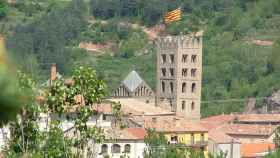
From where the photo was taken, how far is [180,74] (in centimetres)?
9212

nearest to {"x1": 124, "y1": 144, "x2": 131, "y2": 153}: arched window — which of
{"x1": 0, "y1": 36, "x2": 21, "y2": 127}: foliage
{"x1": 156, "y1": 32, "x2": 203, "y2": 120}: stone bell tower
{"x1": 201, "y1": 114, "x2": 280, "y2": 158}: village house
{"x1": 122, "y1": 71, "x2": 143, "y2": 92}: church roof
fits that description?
{"x1": 201, "y1": 114, "x2": 280, "y2": 158}: village house

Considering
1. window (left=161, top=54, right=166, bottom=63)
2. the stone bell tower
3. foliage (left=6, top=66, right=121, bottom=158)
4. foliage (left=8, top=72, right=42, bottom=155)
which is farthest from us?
window (left=161, top=54, right=166, bottom=63)

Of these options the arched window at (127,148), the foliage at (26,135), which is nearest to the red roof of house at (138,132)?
the arched window at (127,148)

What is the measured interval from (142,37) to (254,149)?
70341mm

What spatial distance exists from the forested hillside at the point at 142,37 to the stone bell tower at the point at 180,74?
45.5 feet

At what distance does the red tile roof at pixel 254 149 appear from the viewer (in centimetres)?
7525

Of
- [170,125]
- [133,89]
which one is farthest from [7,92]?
[133,89]

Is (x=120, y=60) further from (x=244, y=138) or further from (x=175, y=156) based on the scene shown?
(x=175, y=156)

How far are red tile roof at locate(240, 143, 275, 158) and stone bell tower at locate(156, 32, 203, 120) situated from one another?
952 centimetres

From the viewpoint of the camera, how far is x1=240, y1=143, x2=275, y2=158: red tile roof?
75.2 m

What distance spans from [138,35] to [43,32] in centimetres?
1148

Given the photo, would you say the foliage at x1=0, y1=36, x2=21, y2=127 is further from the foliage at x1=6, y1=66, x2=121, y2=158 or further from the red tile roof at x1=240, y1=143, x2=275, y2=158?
the red tile roof at x1=240, y1=143, x2=275, y2=158

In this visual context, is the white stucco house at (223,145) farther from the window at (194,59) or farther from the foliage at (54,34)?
the foliage at (54,34)

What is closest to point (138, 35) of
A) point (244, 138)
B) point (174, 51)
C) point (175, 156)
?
point (174, 51)
